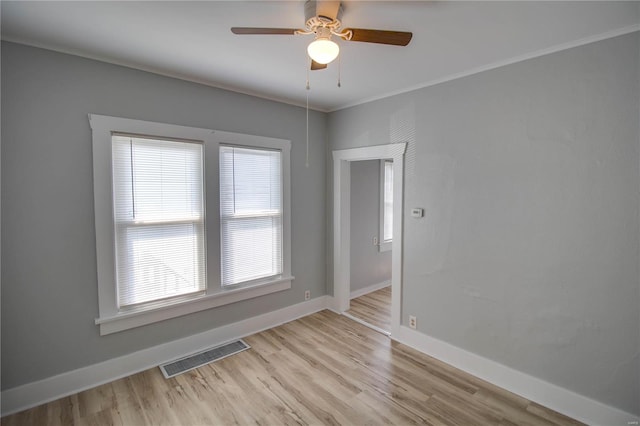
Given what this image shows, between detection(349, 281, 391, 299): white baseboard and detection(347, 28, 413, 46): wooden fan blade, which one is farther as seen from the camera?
detection(349, 281, 391, 299): white baseboard

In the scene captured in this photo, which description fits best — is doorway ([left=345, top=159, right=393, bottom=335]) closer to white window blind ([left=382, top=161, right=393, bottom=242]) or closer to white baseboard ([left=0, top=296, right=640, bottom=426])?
white window blind ([left=382, top=161, right=393, bottom=242])

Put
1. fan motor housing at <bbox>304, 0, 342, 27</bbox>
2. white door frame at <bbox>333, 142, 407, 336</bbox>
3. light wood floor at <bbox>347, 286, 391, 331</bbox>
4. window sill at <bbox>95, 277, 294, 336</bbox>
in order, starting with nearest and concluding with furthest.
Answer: fan motor housing at <bbox>304, 0, 342, 27</bbox>, window sill at <bbox>95, 277, 294, 336</bbox>, white door frame at <bbox>333, 142, 407, 336</bbox>, light wood floor at <bbox>347, 286, 391, 331</bbox>

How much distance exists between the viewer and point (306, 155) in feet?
12.7

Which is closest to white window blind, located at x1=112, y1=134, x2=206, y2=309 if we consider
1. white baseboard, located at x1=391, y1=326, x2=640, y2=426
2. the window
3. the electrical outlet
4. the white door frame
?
the white door frame

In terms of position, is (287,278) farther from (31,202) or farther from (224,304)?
(31,202)

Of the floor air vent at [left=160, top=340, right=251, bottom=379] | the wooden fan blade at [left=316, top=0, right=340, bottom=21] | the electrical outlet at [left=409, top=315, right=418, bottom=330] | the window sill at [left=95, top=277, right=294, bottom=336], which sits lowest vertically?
the floor air vent at [left=160, top=340, right=251, bottom=379]

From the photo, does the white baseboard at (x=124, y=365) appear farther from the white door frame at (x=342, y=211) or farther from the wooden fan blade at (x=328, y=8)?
the wooden fan blade at (x=328, y=8)

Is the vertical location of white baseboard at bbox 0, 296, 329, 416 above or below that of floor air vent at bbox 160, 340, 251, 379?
above

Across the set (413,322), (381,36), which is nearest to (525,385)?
(413,322)

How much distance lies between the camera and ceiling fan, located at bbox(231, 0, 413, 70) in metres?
1.59

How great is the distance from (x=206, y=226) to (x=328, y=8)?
221 centimetres

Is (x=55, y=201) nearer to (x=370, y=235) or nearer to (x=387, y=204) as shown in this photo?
(x=370, y=235)

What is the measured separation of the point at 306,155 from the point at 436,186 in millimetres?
1657

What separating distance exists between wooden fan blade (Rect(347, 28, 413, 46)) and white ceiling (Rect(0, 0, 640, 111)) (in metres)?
0.18
